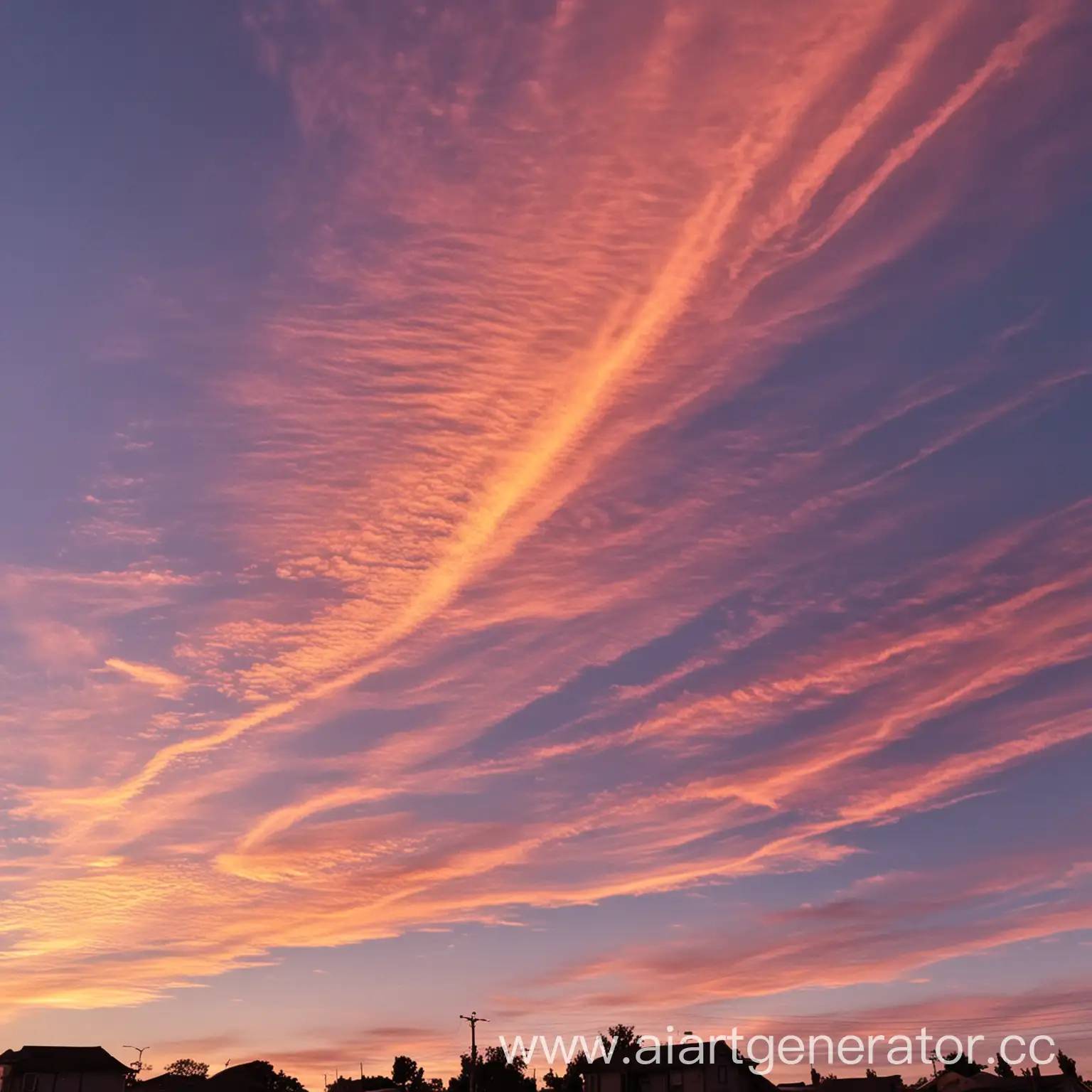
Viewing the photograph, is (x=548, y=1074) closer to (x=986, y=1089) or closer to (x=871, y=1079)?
(x=871, y=1079)

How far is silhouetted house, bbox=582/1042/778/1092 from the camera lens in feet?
320

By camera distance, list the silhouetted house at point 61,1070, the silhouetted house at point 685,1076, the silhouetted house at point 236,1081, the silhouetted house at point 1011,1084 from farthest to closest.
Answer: the silhouetted house at point 236,1081
the silhouetted house at point 61,1070
the silhouetted house at point 1011,1084
the silhouetted house at point 685,1076

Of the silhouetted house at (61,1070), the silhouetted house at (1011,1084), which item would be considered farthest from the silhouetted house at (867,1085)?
the silhouetted house at (61,1070)

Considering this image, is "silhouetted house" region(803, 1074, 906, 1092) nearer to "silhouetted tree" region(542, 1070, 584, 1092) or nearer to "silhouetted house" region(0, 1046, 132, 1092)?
"silhouetted tree" region(542, 1070, 584, 1092)

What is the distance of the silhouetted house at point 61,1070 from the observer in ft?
386

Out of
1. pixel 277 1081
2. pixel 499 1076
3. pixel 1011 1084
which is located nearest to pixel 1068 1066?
pixel 1011 1084

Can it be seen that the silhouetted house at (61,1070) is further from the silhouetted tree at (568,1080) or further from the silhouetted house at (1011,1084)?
the silhouetted house at (1011,1084)

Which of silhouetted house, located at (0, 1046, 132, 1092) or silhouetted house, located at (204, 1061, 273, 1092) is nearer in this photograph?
silhouetted house, located at (0, 1046, 132, 1092)

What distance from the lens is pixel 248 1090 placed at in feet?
448

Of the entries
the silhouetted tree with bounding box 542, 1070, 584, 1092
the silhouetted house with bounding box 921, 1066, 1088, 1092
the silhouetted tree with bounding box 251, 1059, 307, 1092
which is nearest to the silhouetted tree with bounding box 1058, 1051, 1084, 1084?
the silhouetted house with bounding box 921, 1066, 1088, 1092

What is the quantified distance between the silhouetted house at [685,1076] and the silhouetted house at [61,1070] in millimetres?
59090

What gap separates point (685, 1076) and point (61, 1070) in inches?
2841

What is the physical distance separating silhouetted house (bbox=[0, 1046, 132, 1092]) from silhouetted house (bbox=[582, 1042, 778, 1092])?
59.1 metres

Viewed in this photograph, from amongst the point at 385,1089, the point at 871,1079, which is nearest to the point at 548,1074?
the point at 385,1089
